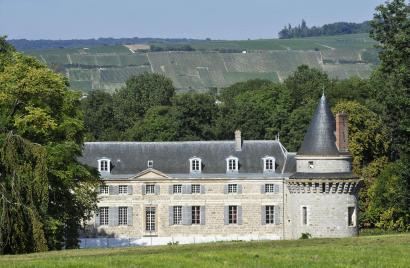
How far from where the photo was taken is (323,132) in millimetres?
67250

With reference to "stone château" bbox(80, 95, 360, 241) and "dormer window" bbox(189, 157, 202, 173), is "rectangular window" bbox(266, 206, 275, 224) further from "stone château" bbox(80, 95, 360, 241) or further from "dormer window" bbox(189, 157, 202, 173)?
"dormer window" bbox(189, 157, 202, 173)

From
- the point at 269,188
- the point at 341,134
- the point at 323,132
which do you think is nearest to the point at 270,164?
the point at 269,188

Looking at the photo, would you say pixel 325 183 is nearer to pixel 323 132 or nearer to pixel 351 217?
pixel 351 217

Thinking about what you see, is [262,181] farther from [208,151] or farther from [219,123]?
[219,123]

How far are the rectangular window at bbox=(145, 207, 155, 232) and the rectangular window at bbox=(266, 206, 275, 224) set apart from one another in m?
6.37

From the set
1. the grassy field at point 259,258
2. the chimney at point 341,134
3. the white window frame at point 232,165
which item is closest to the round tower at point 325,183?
the chimney at point 341,134

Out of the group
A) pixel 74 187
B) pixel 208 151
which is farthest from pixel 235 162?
pixel 74 187

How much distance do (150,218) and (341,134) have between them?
40.5 feet

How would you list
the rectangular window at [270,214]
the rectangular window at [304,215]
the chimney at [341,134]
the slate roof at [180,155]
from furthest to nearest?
the slate roof at [180,155]
the rectangular window at [270,214]
the rectangular window at [304,215]
the chimney at [341,134]

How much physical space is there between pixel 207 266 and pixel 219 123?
65.3m

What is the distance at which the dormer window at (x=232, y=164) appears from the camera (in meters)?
72.7

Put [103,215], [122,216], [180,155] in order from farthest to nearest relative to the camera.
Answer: [180,155], [122,216], [103,215]

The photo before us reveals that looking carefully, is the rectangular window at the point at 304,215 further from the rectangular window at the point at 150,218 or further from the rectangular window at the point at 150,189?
the rectangular window at the point at 150,189

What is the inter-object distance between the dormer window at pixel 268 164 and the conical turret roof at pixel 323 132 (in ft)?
17.1
